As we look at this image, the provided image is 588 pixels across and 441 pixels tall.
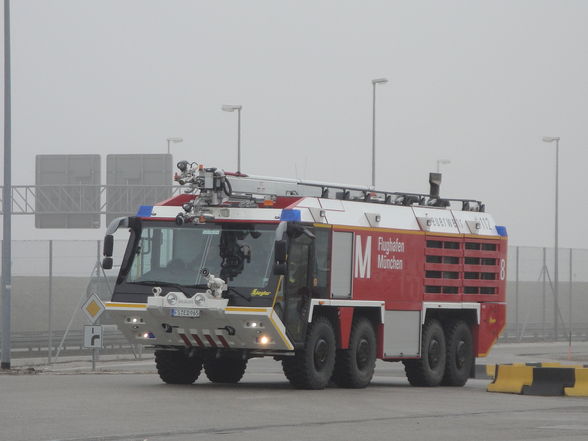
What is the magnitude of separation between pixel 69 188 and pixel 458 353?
39412mm

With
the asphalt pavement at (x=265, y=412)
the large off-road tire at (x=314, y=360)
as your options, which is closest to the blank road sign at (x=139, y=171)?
the asphalt pavement at (x=265, y=412)

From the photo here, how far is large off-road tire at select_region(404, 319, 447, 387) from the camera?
2422cm

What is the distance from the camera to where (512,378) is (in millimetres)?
22906

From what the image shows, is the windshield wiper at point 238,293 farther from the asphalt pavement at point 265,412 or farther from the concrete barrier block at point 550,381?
the concrete barrier block at point 550,381

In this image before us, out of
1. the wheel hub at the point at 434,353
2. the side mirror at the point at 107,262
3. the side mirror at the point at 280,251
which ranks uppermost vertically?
the side mirror at the point at 280,251

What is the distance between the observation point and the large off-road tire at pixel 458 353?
2509 cm

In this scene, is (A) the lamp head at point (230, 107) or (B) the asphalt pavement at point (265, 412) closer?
(B) the asphalt pavement at point (265, 412)

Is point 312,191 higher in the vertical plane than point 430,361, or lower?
higher

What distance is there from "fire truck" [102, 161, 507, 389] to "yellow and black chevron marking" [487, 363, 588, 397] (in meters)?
1.63

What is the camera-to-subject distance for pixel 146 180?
187ft

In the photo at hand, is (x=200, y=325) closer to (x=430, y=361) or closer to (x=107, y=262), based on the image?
(x=107, y=262)

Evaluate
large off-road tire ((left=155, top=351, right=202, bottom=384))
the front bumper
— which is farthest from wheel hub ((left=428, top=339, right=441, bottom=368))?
the front bumper

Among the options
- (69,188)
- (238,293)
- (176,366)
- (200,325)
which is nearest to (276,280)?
(238,293)

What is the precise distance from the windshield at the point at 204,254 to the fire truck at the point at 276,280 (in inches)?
0.6
